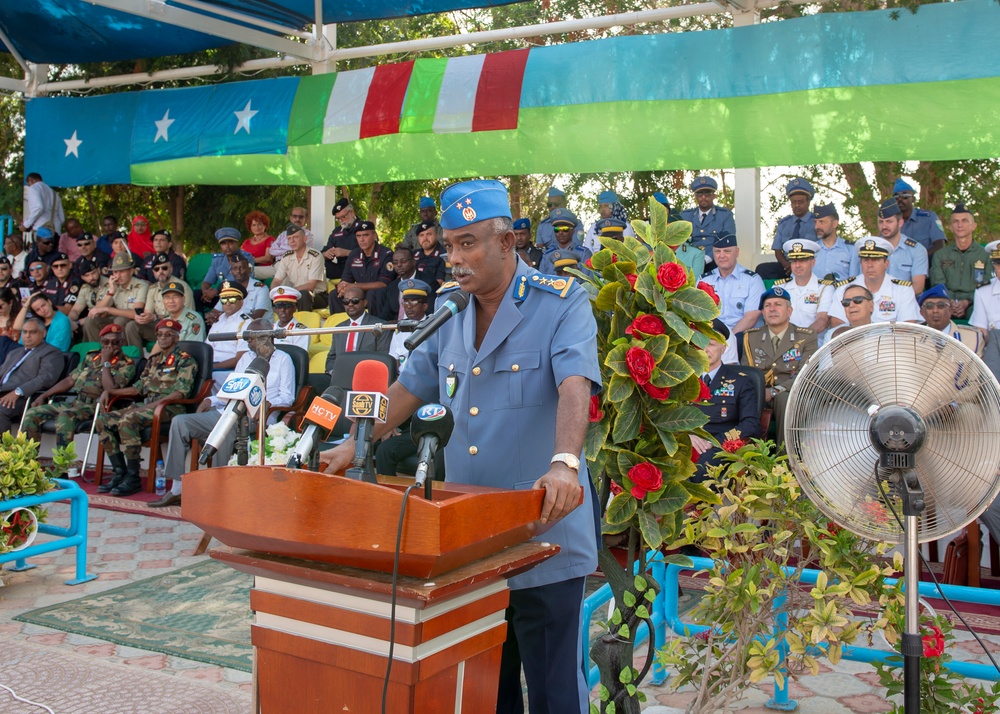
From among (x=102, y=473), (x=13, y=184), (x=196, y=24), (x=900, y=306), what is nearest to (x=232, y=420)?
(x=900, y=306)

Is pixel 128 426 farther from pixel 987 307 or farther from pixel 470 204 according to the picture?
pixel 987 307

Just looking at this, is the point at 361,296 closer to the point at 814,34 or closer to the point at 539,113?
the point at 539,113

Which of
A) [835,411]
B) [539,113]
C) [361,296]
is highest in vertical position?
[539,113]

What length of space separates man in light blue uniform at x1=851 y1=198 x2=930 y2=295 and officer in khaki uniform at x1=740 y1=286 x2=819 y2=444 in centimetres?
113

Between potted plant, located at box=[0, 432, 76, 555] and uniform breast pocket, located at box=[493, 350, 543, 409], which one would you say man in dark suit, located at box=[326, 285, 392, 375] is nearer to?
potted plant, located at box=[0, 432, 76, 555]

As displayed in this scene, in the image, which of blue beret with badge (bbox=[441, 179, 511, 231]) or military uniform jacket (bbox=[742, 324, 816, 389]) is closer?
blue beret with badge (bbox=[441, 179, 511, 231])

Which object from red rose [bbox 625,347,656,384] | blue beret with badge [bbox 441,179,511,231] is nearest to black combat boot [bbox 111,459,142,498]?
red rose [bbox 625,347,656,384]

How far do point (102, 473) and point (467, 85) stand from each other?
16.9 ft

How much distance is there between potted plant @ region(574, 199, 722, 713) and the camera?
282 cm

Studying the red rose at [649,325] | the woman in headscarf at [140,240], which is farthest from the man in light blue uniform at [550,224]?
the red rose at [649,325]

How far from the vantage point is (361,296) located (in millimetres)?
8742

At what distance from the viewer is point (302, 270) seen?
35.1 ft

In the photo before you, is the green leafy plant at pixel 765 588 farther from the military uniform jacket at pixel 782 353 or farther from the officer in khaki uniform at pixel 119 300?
the officer in khaki uniform at pixel 119 300

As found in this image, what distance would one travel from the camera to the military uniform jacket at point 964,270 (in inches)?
293
